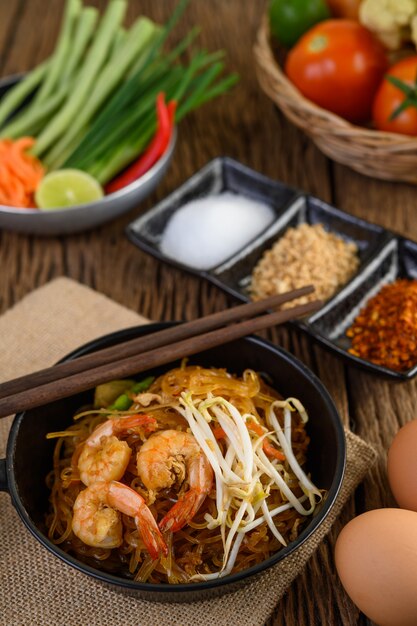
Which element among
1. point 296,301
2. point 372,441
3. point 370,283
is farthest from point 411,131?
point 372,441

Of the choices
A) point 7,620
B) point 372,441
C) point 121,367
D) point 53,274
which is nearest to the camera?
point 7,620

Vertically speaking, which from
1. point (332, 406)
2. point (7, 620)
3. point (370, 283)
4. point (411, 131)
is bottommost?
point (7, 620)

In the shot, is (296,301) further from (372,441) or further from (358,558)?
(358,558)

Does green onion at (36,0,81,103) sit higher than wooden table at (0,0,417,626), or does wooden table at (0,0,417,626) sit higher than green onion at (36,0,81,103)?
green onion at (36,0,81,103)

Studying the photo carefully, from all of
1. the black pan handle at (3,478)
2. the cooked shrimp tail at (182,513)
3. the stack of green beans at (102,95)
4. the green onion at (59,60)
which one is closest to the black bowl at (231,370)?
the black pan handle at (3,478)

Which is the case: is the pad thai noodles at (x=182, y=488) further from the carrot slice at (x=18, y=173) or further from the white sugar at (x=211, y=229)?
the carrot slice at (x=18, y=173)

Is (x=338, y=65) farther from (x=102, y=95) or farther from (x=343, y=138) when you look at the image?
(x=102, y=95)

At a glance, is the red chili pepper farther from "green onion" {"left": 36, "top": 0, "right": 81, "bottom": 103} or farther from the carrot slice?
"green onion" {"left": 36, "top": 0, "right": 81, "bottom": 103}

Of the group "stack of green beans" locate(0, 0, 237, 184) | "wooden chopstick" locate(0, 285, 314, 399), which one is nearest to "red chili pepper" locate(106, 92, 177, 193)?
"stack of green beans" locate(0, 0, 237, 184)
